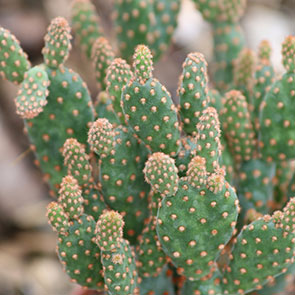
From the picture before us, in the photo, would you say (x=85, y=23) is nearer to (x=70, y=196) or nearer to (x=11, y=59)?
(x=11, y=59)

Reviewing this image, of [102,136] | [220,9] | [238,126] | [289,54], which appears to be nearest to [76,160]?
[102,136]

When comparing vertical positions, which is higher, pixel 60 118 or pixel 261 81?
pixel 261 81

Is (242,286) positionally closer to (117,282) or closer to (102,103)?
(117,282)

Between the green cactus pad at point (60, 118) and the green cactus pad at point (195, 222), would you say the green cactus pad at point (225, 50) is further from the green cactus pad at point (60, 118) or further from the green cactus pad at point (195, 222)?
the green cactus pad at point (195, 222)

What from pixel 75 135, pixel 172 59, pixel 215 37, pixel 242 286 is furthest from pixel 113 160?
pixel 172 59

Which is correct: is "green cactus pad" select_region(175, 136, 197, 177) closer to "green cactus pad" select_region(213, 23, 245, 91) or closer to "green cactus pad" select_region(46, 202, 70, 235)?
"green cactus pad" select_region(46, 202, 70, 235)

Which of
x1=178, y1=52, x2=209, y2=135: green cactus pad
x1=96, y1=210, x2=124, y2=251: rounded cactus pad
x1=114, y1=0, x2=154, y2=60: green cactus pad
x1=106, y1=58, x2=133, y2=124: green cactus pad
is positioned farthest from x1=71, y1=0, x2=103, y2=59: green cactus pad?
x1=96, y1=210, x2=124, y2=251: rounded cactus pad

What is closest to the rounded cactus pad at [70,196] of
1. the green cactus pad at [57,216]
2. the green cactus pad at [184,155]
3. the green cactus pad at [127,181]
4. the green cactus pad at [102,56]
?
the green cactus pad at [57,216]
